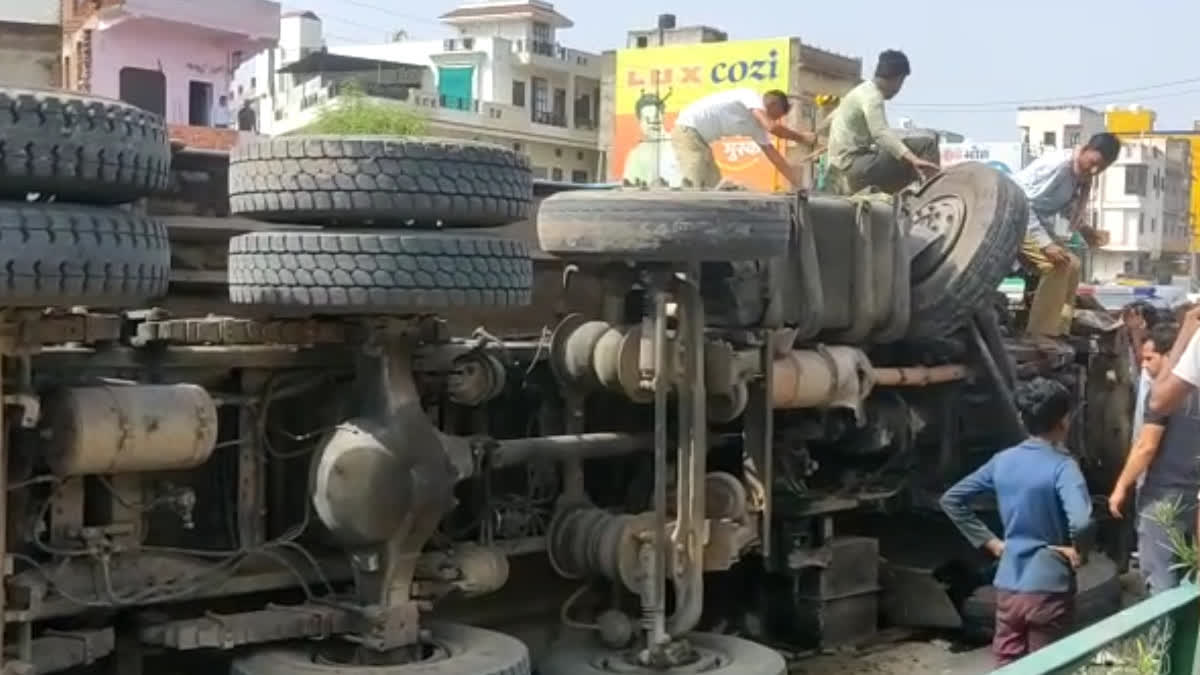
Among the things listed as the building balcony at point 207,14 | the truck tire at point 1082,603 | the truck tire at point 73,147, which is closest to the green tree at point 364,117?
the building balcony at point 207,14

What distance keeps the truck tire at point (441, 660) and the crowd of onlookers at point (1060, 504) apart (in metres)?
1.74

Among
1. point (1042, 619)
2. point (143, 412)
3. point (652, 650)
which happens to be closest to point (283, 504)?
point (143, 412)

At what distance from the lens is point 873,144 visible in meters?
8.52

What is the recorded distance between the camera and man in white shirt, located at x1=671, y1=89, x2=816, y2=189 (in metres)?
8.33

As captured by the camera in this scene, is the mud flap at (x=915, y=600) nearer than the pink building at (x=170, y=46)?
Yes

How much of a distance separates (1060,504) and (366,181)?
259 centimetres

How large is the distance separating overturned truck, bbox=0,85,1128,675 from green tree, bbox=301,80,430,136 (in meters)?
34.4

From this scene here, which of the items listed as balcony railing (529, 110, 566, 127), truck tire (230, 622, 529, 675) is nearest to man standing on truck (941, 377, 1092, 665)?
truck tire (230, 622, 529, 675)

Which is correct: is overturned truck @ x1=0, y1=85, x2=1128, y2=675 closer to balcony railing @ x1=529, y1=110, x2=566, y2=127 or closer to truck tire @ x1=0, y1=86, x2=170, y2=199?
truck tire @ x1=0, y1=86, x2=170, y2=199

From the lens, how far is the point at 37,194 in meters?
4.18

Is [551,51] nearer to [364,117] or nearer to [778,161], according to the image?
[364,117]

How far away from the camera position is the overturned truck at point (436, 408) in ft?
14.9

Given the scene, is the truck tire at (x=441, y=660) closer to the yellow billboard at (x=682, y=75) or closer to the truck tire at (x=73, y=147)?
the truck tire at (x=73, y=147)

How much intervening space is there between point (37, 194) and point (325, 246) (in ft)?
2.67
